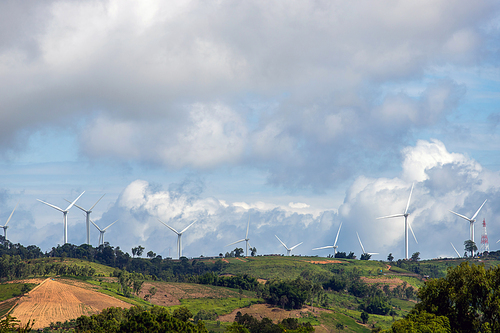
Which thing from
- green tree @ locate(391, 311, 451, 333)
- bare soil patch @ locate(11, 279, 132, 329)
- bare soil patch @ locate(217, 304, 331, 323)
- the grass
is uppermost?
green tree @ locate(391, 311, 451, 333)

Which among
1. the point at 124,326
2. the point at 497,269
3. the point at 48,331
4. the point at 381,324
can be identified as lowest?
the point at 381,324

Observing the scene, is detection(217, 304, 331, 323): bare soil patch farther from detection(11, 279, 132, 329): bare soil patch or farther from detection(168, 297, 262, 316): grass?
detection(11, 279, 132, 329): bare soil patch

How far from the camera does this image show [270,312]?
619 ft

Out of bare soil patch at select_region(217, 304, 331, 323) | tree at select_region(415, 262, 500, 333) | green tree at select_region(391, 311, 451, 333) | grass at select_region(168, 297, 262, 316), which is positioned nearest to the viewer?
green tree at select_region(391, 311, 451, 333)

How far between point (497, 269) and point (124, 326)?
6166 cm

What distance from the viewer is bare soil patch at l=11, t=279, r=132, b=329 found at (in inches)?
5669

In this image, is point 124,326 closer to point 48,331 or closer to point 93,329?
point 93,329

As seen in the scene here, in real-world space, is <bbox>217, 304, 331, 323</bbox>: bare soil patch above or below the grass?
below

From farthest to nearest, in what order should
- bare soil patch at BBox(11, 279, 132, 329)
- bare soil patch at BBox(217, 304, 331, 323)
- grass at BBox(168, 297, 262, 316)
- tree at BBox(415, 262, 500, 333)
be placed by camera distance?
grass at BBox(168, 297, 262, 316) < bare soil patch at BBox(217, 304, 331, 323) < bare soil patch at BBox(11, 279, 132, 329) < tree at BBox(415, 262, 500, 333)

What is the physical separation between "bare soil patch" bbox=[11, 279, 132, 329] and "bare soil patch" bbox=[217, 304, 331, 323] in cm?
4304

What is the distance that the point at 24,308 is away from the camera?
14925 cm

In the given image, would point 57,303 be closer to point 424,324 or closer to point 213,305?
point 213,305

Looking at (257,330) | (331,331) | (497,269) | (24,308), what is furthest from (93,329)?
(331,331)

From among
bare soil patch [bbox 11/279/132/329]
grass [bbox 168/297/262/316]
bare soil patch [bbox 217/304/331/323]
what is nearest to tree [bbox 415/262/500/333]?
bare soil patch [bbox 217/304/331/323]
